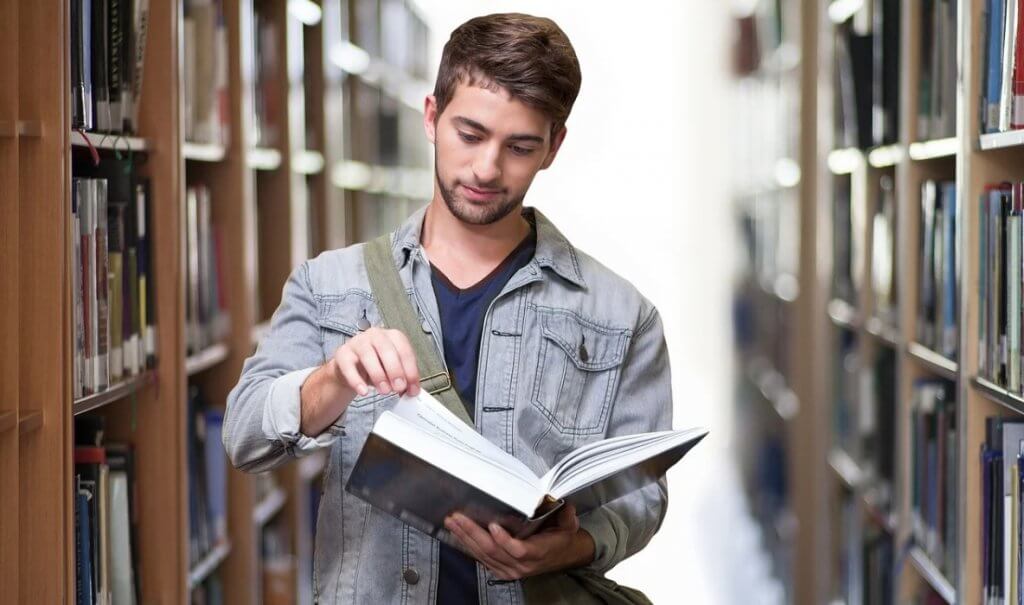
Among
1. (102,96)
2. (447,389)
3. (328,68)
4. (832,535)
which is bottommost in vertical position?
(832,535)

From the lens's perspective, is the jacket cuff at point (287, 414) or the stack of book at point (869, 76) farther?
the stack of book at point (869, 76)

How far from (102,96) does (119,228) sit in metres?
0.22

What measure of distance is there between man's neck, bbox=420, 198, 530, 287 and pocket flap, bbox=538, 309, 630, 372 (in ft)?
0.33

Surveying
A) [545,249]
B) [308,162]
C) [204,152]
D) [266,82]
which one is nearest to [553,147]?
[545,249]

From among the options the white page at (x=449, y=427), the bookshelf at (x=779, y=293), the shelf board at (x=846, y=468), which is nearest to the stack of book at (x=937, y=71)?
the bookshelf at (x=779, y=293)

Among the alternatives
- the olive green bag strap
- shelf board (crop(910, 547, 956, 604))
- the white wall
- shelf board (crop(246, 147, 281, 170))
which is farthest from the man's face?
the white wall

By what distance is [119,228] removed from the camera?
6.99 ft

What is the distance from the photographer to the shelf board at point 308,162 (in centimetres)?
345

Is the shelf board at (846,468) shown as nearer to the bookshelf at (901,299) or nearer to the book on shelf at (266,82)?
the bookshelf at (901,299)

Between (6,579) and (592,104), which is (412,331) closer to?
(6,579)

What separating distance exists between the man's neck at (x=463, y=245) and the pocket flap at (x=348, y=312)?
0.10m

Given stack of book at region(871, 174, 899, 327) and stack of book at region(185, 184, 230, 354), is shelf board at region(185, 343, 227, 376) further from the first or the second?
stack of book at region(871, 174, 899, 327)

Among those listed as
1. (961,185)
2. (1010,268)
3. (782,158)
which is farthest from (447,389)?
(782,158)

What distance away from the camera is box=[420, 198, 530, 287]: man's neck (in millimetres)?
1570
